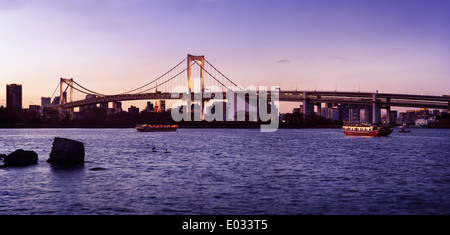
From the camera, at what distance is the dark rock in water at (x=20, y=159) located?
888 inches

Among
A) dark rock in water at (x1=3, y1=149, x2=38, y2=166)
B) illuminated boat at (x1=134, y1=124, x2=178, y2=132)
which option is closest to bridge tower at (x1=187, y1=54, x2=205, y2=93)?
illuminated boat at (x1=134, y1=124, x2=178, y2=132)

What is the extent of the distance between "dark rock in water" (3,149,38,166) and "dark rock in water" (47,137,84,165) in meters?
1.26

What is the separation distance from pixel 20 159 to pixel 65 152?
8.02ft

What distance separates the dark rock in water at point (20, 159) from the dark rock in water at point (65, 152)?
49.5 inches

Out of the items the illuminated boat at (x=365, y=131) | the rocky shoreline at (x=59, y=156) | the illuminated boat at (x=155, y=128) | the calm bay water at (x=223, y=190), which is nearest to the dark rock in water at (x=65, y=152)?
the rocky shoreline at (x=59, y=156)

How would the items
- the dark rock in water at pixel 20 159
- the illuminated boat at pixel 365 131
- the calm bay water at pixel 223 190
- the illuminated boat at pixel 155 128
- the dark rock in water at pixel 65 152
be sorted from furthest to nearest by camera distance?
the illuminated boat at pixel 155 128, the illuminated boat at pixel 365 131, the dark rock in water at pixel 65 152, the dark rock in water at pixel 20 159, the calm bay water at pixel 223 190

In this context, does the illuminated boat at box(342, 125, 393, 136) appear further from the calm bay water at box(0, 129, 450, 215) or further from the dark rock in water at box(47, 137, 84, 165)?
the dark rock in water at box(47, 137, 84, 165)

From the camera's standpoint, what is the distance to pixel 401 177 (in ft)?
65.1

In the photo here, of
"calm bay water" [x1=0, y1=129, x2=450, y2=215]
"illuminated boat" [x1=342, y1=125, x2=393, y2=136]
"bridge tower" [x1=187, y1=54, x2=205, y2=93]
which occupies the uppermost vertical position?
"bridge tower" [x1=187, y1=54, x2=205, y2=93]

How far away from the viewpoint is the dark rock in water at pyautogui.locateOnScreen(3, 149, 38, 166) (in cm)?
2255

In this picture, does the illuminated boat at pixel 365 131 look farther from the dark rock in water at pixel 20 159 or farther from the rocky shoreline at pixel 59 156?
the dark rock in water at pixel 20 159

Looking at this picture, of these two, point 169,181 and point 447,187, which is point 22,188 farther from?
point 447,187
